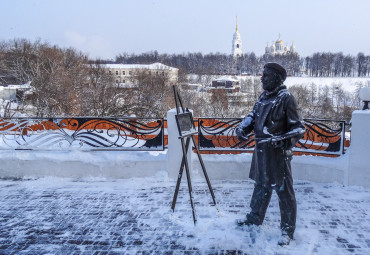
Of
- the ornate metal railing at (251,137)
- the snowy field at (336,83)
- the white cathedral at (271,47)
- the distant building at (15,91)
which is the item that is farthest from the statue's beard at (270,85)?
the white cathedral at (271,47)

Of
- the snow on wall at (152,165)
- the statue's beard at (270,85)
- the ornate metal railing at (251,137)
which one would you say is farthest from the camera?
the ornate metal railing at (251,137)

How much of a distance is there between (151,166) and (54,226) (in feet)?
7.53

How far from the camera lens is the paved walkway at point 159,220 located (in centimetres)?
386

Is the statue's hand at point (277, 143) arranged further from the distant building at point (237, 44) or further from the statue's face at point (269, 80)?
the distant building at point (237, 44)

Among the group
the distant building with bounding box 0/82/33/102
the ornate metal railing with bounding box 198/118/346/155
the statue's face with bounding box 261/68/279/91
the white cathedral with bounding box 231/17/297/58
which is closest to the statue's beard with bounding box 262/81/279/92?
the statue's face with bounding box 261/68/279/91

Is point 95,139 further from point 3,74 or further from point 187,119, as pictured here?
point 3,74

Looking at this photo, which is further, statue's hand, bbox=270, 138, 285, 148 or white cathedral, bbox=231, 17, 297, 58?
white cathedral, bbox=231, 17, 297, 58

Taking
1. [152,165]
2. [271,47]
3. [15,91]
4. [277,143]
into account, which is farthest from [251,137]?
[271,47]

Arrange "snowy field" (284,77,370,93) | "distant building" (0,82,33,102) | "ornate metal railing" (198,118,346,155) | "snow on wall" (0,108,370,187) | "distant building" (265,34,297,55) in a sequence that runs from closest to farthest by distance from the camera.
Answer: "snow on wall" (0,108,370,187)
"ornate metal railing" (198,118,346,155)
"distant building" (0,82,33,102)
"snowy field" (284,77,370,93)
"distant building" (265,34,297,55)

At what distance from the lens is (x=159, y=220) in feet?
15.1

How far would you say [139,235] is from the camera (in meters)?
4.17

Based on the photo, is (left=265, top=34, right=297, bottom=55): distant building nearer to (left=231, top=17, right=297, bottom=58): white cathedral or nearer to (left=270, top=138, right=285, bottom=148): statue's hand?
(left=231, top=17, right=297, bottom=58): white cathedral

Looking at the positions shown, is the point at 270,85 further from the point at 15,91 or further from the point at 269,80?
the point at 15,91

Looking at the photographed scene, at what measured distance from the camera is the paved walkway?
3.86 meters
